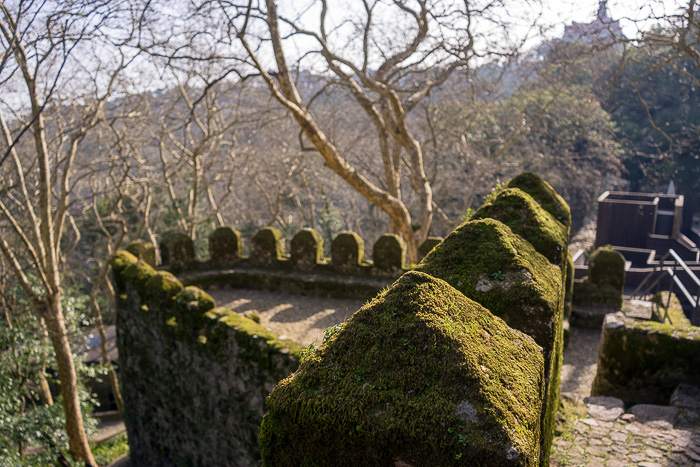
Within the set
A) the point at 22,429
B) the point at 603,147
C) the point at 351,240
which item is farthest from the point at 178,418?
the point at 603,147

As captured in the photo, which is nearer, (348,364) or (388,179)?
(348,364)

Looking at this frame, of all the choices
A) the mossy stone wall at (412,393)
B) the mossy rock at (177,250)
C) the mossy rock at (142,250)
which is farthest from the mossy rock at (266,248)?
the mossy stone wall at (412,393)

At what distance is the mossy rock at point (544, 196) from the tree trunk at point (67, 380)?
9.47 m

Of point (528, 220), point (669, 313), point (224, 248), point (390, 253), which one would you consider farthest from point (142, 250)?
point (669, 313)

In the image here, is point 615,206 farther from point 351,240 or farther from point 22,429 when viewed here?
point 22,429

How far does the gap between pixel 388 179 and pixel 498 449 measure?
1114 centimetres

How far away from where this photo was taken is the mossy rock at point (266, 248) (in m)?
12.3

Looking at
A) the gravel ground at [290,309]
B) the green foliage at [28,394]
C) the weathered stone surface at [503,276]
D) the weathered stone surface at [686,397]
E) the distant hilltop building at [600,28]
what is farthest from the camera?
the green foliage at [28,394]

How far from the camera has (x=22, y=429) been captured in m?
10.5

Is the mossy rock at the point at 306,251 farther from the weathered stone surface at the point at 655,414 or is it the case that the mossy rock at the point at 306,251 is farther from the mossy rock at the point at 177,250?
the weathered stone surface at the point at 655,414

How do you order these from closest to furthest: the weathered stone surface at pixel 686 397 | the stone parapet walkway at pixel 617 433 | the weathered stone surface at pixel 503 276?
the weathered stone surface at pixel 503 276
the stone parapet walkway at pixel 617 433
the weathered stone surface at pixel 686 397

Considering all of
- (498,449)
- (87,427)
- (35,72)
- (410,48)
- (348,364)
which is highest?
(410,48)

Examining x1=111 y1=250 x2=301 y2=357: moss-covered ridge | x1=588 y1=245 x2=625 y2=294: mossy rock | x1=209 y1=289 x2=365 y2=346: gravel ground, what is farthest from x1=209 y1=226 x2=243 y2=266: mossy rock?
x1=588 y1=245 x2=625 y2=294: mossy rock

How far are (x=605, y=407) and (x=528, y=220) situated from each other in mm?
2905
